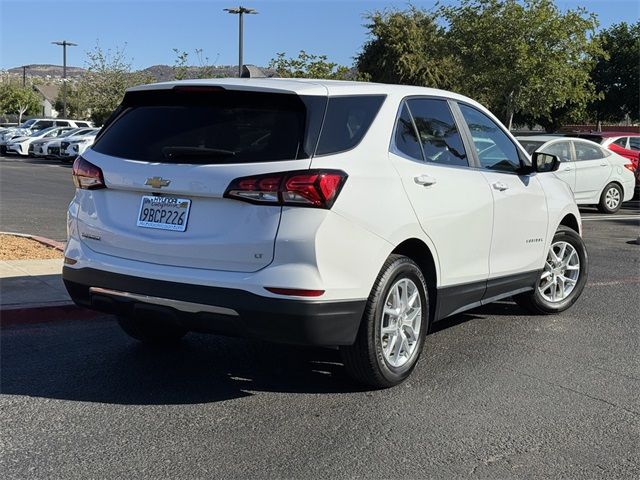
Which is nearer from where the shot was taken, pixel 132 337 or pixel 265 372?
pixel 265 372

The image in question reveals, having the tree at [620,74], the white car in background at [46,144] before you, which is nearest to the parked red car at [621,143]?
the white car in background at [46,144]

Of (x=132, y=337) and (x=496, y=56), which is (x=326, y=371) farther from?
(x=496, y=56)

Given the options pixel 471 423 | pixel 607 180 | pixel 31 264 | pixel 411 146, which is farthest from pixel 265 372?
pixel 607 180

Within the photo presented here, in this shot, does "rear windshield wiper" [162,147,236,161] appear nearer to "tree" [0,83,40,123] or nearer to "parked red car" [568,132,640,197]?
"parked red car" [568,132,640,197]

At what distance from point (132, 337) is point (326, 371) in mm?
1572

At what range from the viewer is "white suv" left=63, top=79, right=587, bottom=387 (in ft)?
13.3

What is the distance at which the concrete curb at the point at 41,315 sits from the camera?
6.01 metres

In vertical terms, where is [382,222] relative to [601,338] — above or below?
above

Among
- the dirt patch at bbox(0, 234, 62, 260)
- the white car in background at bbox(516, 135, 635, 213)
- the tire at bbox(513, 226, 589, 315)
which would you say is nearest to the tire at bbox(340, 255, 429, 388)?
the tire at bbox(513, 226, 589, 315)

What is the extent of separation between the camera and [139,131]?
15.2ft

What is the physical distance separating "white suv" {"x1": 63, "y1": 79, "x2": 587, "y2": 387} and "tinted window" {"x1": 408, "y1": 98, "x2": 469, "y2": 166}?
16mm

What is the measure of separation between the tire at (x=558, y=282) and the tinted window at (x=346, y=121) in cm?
274

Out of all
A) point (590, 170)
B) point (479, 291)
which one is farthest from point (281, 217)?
point (590, 170)

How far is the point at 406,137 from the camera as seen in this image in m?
4.84
